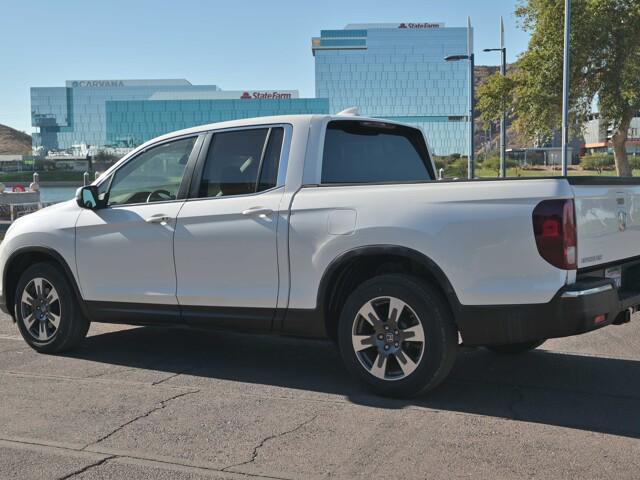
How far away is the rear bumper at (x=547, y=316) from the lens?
175 inches

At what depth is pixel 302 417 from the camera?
15.6 ft

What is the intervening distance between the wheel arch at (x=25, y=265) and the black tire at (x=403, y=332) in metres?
2.58

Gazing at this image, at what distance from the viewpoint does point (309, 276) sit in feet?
17.1

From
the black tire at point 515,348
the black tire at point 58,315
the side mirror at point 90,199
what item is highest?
the side mirror at point 90,199

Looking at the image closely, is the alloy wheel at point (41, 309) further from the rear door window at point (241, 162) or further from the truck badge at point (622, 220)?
the truck badge at point (622, 220)

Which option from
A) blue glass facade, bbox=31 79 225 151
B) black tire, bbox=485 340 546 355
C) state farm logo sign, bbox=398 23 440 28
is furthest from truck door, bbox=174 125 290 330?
state farm logo sign, bbox=398 23 440 28

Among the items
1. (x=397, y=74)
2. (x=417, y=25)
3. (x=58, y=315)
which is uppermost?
(x=417, y=25)

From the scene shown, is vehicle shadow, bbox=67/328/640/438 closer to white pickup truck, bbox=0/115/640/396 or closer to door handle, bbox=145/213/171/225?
white pickup truck, bbox=0/115/640/396

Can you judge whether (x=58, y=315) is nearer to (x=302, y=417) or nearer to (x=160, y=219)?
(x=160, y=219)

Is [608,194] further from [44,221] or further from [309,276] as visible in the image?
[44,221]

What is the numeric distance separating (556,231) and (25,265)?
4713 millimetres

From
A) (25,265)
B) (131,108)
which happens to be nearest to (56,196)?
(25,265)

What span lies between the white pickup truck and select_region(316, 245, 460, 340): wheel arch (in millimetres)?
14

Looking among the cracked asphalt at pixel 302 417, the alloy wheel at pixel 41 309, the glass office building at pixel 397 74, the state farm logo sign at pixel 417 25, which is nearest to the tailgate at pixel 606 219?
the cracked asphalt at pixel 302 417
